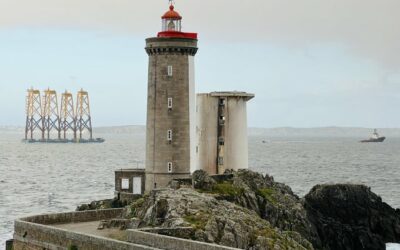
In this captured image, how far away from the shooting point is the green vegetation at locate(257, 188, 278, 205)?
4104 cm

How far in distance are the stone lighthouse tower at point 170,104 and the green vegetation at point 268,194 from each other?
4520 mm

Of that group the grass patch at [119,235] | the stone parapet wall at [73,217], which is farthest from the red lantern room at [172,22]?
the grass patch at [119,235]

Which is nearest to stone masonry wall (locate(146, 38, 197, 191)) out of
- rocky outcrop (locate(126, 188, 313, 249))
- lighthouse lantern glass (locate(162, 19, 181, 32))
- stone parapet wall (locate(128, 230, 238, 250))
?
lighthouse lantern glass (locate(162, 19, 181, 32))

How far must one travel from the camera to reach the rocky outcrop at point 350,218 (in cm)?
4894

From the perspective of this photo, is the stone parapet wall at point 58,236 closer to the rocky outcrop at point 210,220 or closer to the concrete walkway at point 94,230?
the concrete walkway at point 94,230

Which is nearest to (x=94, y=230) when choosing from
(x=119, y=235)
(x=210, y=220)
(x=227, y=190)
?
(x=119, y=235)

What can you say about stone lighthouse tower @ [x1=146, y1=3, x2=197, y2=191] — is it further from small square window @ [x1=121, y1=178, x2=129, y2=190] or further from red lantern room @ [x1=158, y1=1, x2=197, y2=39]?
small square window @ [x1=121, y1=178, x2=129, y2=190]

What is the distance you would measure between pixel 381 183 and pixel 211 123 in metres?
54.1

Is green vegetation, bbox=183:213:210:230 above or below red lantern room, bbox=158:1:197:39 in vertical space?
below

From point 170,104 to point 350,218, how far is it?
1585 centimetres

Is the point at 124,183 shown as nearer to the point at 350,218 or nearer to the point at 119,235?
the point at 350,218

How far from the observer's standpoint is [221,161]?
48938mm

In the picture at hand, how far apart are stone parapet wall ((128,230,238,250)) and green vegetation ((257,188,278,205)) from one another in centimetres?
1384

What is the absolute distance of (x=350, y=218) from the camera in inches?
2072
